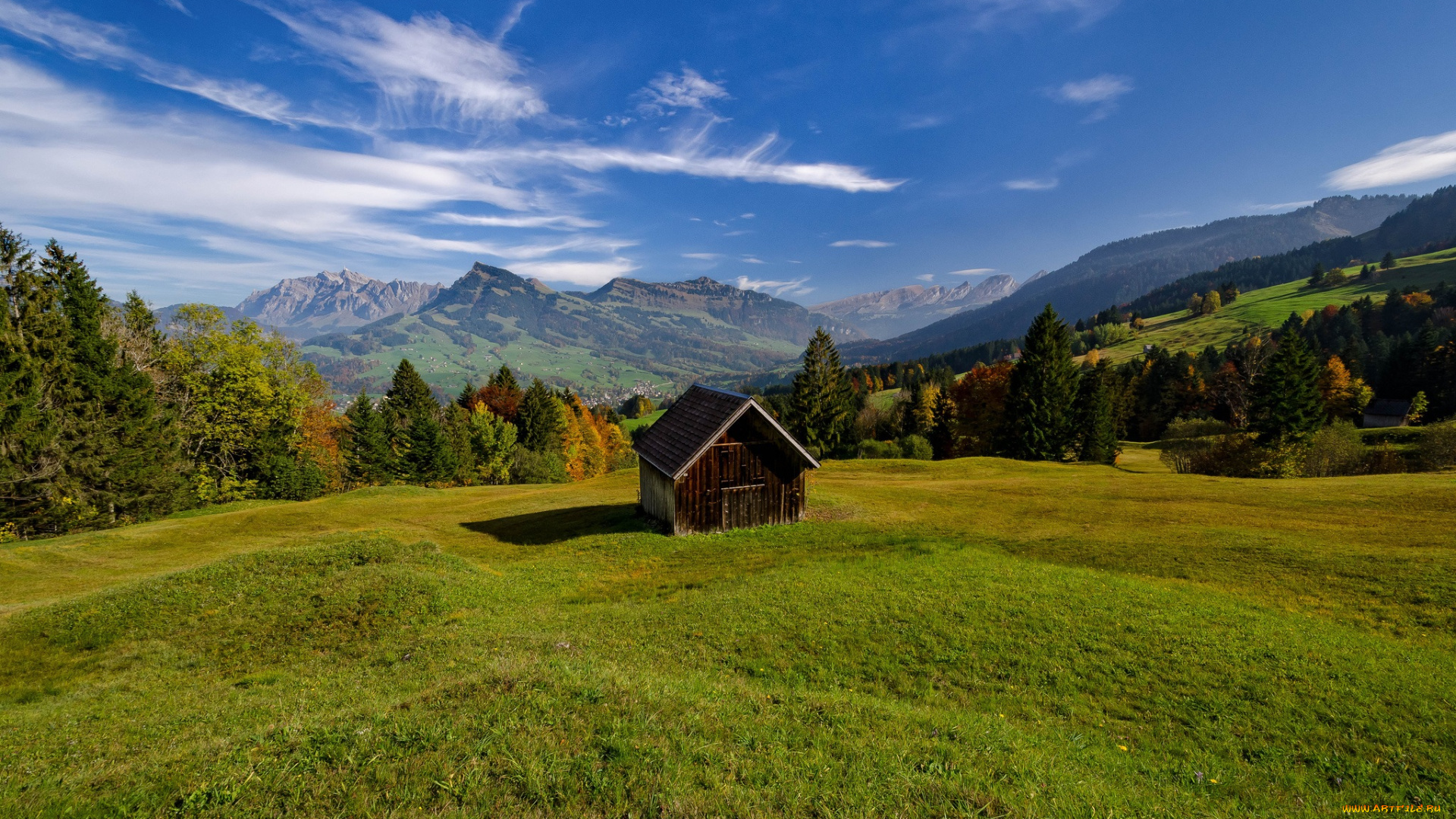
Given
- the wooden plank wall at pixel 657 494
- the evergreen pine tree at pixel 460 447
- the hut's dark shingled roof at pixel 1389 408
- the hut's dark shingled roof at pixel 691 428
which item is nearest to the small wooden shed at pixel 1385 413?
the hut's dark shingled roof at pixel 1389 408

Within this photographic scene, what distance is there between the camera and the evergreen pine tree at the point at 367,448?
6900cm

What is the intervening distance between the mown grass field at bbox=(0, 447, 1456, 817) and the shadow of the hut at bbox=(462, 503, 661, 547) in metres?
1.90

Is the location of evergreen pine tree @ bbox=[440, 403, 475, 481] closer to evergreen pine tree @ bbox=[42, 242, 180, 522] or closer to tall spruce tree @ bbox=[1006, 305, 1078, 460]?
evergreen pine tree @ bbox=[42, 242, 180, 522]

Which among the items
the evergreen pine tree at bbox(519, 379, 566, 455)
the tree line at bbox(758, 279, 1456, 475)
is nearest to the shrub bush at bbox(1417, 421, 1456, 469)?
the tree line at bbox(758, 279, 1456, 475)

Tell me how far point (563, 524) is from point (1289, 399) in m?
74.9

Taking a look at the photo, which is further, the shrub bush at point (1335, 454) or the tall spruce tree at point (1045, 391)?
the tall spruce tree at point (1045, 391)

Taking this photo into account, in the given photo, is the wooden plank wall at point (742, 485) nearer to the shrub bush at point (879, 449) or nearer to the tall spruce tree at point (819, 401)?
the tall spruce tree at point (819, 401)

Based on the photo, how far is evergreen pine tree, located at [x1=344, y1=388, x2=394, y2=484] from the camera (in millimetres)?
69000

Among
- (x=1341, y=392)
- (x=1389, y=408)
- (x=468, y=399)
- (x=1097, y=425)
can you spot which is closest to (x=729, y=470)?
(x=1097, y=425)

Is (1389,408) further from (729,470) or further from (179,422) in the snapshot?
(179,422)

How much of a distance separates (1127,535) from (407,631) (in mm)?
31993

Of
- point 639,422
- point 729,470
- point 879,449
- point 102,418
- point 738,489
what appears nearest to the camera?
point 729,470

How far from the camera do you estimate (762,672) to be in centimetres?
1312

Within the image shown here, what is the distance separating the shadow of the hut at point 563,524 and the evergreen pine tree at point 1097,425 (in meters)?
66.1
